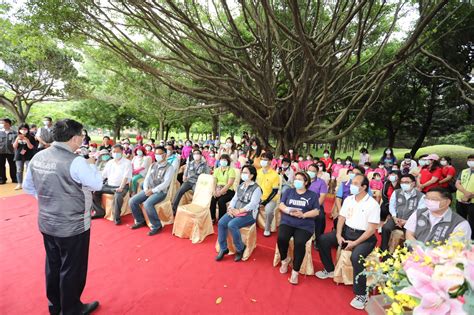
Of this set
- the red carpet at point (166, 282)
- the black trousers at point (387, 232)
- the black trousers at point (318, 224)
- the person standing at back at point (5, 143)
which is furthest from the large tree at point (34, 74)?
the black trousers at point (387, 232)

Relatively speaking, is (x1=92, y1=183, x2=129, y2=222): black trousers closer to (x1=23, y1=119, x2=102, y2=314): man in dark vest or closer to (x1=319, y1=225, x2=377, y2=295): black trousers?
(x1=23, y1=119, x2=102, y2=314): man in dark vest

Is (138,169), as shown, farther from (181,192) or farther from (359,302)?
(359,302)

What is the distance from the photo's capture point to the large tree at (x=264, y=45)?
451cm

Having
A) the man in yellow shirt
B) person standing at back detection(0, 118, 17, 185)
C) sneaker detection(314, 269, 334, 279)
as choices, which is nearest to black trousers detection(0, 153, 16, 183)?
person standing at back detection(0, 118, 17, 185)

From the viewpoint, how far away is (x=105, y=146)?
718 cm

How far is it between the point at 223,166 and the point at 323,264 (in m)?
2.53

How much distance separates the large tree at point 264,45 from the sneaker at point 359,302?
11.6 ft

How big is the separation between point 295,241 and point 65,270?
2512 millimetres

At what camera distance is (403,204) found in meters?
3.74

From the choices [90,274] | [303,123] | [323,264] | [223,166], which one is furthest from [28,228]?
[303,123]

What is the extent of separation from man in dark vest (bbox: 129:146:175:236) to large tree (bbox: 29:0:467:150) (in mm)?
2390

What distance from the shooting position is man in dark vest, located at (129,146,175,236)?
441 cm

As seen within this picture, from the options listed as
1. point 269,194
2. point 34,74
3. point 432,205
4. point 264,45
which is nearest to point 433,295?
point 432,205

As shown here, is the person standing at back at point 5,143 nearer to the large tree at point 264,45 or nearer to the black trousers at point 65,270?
the large tree at point 264,45
